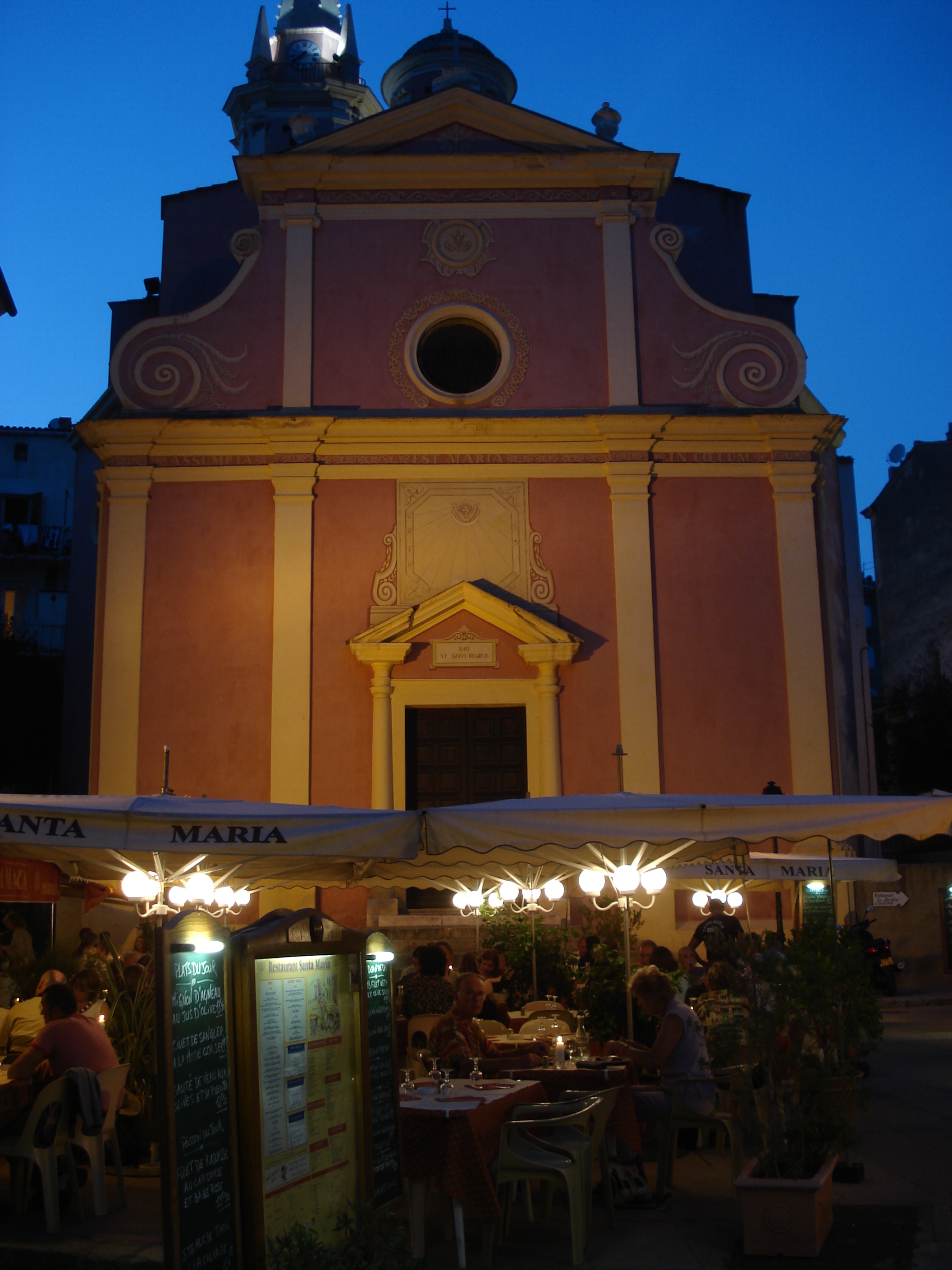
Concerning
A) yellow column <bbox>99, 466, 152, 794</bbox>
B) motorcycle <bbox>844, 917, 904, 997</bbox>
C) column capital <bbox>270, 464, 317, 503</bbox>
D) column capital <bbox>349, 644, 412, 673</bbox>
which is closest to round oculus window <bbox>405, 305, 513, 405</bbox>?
column capital <bbox>270, 464, 317, 503</bbox>

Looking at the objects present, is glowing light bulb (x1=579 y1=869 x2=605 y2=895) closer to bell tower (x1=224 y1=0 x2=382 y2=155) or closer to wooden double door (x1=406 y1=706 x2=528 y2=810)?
wooden double door (x1=406 y1=706 x2=528 y2=810)

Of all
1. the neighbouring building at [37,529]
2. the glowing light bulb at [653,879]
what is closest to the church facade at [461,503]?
the glowing light bulb at [653,879]

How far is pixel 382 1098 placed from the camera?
20.2 feet

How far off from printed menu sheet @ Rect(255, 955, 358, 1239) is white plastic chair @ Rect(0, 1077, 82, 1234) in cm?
179

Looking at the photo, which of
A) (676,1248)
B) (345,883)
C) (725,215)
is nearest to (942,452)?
(725,215)

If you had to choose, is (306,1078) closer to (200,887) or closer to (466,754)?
(200,887)

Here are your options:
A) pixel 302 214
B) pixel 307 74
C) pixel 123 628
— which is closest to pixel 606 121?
pixel 302 214

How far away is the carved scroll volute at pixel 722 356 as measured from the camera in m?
15.2

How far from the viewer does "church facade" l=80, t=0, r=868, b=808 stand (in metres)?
14.3

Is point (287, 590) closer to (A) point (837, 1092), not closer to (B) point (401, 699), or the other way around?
(B) point (401, 699)

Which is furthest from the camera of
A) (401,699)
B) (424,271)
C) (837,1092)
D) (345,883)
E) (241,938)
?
(424,271)

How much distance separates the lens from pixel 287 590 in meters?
14.5

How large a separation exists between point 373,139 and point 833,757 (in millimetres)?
9181

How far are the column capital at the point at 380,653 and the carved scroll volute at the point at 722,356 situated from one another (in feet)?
14.0
